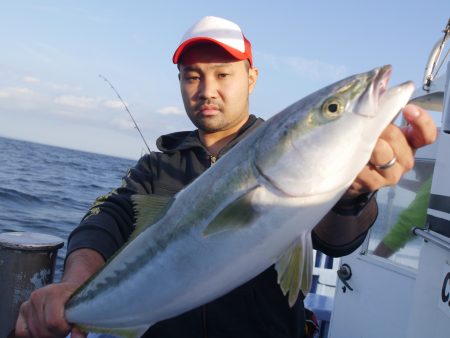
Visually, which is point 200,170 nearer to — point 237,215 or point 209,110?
point 209,110

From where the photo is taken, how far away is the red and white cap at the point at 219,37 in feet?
11.7

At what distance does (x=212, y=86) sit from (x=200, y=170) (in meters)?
0.72

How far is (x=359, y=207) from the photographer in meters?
2.56

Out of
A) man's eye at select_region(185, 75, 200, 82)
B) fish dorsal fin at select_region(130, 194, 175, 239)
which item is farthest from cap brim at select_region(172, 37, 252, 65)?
fish dorsal fin at select_region(130, 194, 175, 239)

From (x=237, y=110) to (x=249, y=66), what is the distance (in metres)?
0.49

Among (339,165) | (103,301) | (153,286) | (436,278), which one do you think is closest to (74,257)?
(103,301)

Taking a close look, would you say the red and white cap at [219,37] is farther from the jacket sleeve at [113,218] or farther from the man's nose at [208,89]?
the jacket sleeve at [113,218]

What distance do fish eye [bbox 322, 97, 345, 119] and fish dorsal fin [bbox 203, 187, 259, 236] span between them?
0.54 m

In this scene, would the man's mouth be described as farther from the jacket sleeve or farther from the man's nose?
the jacket sleeve

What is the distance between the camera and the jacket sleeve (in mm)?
3148

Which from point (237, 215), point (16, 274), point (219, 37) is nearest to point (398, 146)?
point (237, 215)

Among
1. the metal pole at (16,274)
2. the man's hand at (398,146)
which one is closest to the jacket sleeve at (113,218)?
the metal pole at (16,274)

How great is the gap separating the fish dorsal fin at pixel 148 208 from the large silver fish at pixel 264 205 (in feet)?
0.34

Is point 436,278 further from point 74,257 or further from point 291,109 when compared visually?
point 74,257
